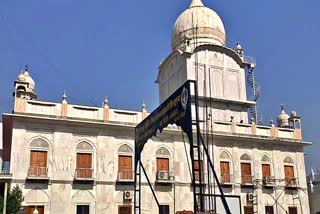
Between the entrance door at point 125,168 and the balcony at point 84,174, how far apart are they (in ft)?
6.26

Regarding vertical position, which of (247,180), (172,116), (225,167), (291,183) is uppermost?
(172,116)

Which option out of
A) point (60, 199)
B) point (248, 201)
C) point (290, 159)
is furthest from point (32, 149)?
point (290, 159)

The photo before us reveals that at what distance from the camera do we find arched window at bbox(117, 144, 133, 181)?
2742 cm

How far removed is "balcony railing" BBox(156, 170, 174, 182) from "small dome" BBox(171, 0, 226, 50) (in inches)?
498

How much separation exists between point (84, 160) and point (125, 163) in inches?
105

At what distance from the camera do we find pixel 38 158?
25797 millimetres

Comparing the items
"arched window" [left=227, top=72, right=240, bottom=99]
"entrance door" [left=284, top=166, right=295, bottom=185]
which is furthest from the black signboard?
"arched window" [left=227, top=72, right=240, bottom=99]

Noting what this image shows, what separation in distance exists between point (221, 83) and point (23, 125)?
53.9 ft

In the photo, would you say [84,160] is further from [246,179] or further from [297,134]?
[297,134]

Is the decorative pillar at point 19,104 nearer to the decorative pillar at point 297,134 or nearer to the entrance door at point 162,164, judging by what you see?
the entrance door at point 162,164

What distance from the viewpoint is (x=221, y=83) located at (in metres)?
35.4

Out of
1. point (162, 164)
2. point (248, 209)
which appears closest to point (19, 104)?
point (162, 164)

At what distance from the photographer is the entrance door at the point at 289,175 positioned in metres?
32.3

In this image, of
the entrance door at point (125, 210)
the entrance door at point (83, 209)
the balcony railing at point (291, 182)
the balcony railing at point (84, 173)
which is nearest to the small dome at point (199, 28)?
the balcony railing at point (291, 182)
